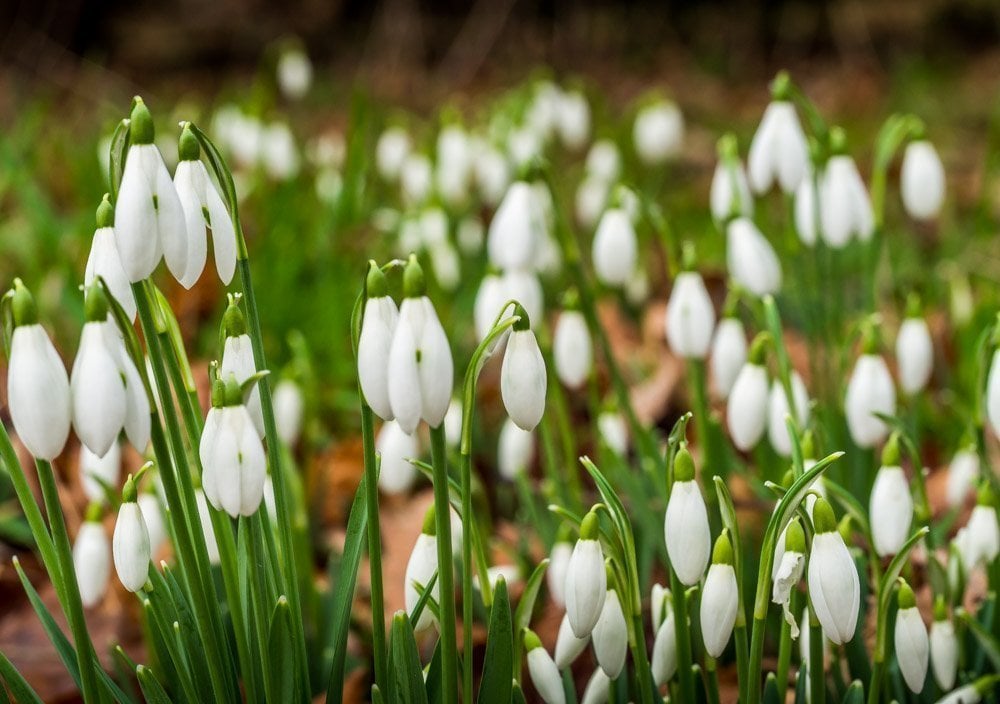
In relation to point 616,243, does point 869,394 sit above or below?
below

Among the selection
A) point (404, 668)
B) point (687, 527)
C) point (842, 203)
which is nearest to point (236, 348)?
point (404, 668)

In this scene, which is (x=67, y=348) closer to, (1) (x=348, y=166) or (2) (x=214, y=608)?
(1) (x=348, y=166)

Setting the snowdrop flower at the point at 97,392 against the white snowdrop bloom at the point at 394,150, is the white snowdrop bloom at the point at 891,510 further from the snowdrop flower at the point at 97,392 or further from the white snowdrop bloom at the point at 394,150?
the white snowdrop bloom at the point at 394,150

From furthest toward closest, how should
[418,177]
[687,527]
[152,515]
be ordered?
[418,177] → [152,515] → [687,527]

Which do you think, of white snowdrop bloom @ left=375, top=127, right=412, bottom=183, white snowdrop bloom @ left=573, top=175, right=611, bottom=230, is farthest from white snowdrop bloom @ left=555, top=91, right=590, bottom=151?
white snowdrop bloom @ left=375, top=127, right=412, bottom=183

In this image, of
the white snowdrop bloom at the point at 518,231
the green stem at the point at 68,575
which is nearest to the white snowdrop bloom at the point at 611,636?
the green stem at the point at 68,575

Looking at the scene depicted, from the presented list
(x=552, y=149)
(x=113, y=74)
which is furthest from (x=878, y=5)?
(x=113, y=74)

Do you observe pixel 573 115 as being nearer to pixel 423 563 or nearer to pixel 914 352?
pixel 914 352
